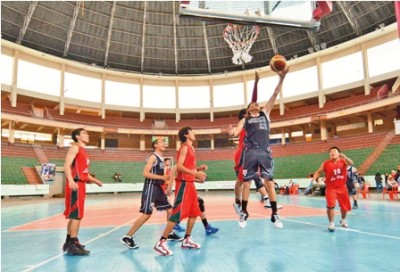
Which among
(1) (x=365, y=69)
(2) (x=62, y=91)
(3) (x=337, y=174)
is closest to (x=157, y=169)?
(3) (x=337, y=174)

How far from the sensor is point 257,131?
5656 millimetres

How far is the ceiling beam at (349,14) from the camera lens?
27891 mm

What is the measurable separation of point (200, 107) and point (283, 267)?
1388 inches

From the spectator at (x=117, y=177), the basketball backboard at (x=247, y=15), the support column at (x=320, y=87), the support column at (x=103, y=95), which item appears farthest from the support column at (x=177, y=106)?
the basketball backboard at (x=247, y=15)

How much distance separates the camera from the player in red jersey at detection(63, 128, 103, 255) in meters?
5.12

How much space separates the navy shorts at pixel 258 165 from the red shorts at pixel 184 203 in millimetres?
1040

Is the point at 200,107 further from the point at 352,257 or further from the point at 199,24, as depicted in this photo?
the point at 352,257

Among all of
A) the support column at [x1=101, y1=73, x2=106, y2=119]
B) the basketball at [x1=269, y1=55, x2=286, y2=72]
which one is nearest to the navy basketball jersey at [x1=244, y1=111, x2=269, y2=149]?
the basketball at [x1=269, y1=55, x2=286, y2=72]

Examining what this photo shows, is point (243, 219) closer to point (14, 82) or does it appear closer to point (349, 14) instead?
point (349, 14)

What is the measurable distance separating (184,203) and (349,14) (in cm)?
2977

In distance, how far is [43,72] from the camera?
3212 centimetres

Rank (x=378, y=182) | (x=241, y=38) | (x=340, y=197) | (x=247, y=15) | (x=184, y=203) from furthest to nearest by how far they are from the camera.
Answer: (x=241, y=38), (x=378, y=182), (x=247, y=15), (x=340, y=197), (x=184, y=203)

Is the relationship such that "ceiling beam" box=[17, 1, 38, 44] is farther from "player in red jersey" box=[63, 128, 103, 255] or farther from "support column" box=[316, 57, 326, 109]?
"support column" box=[316, 57, 326, 109]

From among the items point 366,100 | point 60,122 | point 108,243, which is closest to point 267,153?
point 108,243
